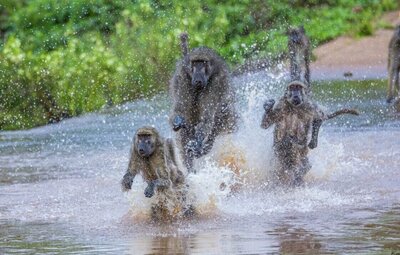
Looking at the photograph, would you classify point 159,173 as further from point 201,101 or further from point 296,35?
point 296,35

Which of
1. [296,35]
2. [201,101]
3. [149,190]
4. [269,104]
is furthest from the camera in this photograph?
[296,35]

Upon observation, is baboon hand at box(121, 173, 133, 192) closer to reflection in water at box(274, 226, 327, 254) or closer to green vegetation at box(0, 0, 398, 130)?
reflection in water at box(274, 226, 327, 254)

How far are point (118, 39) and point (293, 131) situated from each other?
1151 centimetres

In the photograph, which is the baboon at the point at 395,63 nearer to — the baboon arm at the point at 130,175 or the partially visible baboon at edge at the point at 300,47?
the partially visible baboon at edge at the point at 300,47

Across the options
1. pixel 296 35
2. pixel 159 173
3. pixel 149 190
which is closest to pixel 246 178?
pixel 159 173

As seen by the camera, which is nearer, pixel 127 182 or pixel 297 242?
pixel 297 242

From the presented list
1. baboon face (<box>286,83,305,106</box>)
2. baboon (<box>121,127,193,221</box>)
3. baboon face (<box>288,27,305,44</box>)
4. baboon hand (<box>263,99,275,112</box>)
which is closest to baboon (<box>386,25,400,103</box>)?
baboon face (<box>288,27,305,44</box>)

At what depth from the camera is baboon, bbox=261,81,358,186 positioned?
11.5 meters

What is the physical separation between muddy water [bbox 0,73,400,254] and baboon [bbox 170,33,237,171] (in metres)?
0.24

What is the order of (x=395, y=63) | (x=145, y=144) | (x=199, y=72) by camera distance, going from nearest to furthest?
(x=145, y=144) < (x=199, y=72) < (x=395, y=63)

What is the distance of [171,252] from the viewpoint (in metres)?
8.12

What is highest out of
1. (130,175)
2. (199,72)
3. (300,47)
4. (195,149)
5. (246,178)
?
(300,47)

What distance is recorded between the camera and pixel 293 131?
11.6 metres

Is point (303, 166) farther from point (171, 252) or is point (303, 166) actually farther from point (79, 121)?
point (79, 121)
